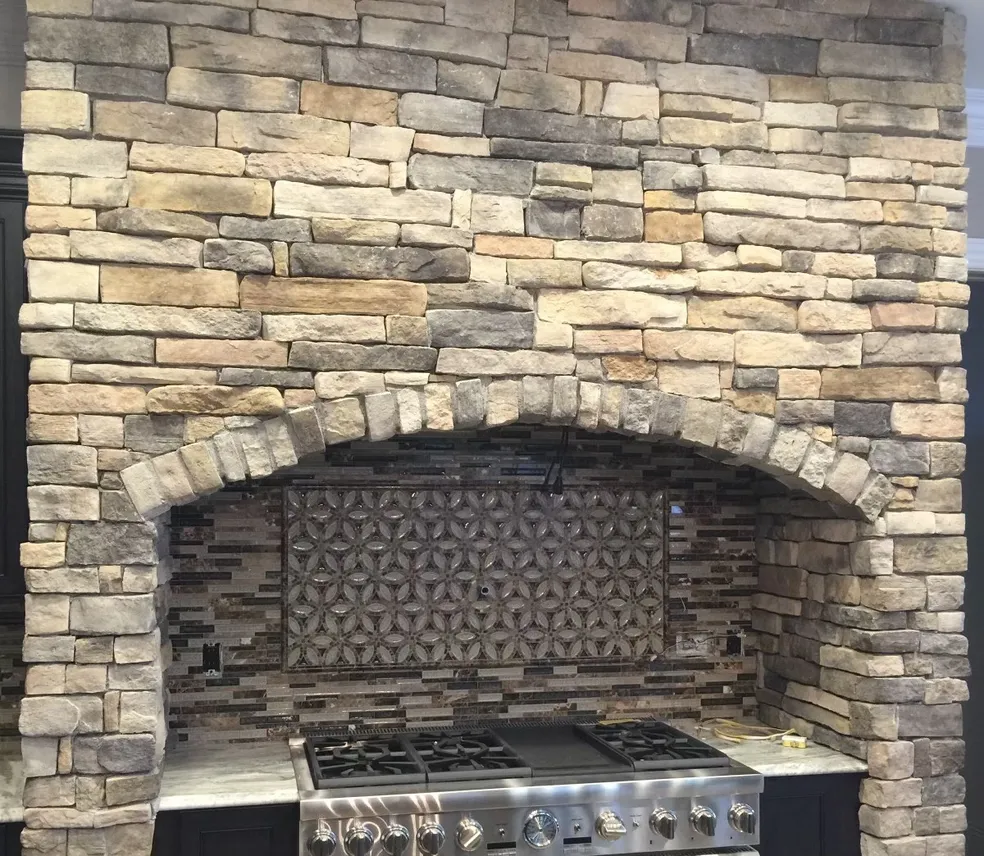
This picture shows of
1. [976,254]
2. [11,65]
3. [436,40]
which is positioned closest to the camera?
[436,40]

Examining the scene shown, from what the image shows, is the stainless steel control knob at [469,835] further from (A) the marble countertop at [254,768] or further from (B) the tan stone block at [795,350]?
(B) the tan stone block at [795,350]

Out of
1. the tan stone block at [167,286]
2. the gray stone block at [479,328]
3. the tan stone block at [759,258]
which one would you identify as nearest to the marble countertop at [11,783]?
the tan stone block at [167,286]

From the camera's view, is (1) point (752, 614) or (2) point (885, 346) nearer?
(2) point (885, 346)

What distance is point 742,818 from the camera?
2635mm

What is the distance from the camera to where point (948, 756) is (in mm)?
2760

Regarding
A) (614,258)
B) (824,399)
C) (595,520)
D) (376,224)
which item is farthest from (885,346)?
(376,224)

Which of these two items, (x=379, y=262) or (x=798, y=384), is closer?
(x=379, y=262)

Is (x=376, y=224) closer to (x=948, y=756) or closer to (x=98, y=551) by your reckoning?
(x=98, y=551)

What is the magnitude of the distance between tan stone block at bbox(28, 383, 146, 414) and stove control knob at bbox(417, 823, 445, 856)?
129 centimetres

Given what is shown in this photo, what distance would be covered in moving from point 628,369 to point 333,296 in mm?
814

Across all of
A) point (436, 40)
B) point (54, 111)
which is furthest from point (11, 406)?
point (436, 40)

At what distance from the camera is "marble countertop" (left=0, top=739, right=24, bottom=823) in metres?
A: 2.33

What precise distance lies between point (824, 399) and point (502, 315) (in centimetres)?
97

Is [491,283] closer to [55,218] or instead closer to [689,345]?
[689,345]
